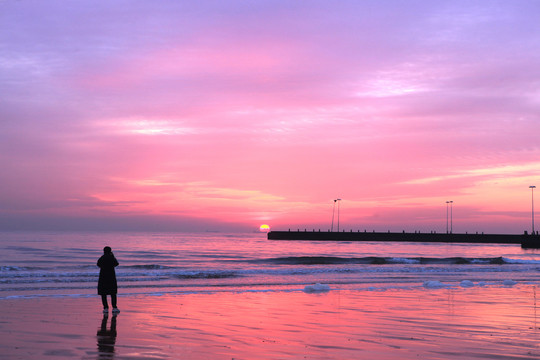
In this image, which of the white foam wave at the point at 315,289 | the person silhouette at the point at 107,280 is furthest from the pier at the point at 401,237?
the person silhouette at the point at 107,280

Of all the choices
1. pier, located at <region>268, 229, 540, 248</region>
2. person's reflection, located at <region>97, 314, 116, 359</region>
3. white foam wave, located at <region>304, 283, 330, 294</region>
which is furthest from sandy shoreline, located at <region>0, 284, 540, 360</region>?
pier, located at <region>268, 229, 540, 248</region>

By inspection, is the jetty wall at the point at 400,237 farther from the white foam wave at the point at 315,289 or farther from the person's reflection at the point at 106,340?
the person's reflection at the point at 106,340

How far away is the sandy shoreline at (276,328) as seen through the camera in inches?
419

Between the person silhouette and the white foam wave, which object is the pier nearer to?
the white foam wave

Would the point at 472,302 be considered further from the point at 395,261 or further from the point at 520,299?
the point at 395,261

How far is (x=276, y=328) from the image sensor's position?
13.6 metres

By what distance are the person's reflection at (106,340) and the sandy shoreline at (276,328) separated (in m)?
0.02

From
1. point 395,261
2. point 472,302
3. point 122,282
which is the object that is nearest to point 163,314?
point 472,302

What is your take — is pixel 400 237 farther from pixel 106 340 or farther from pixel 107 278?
pixel 106 340

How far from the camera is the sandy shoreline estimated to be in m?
10.6

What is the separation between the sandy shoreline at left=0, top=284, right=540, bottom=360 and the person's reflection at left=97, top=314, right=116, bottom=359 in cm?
2

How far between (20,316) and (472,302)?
14.5 meters

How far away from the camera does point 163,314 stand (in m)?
16.0

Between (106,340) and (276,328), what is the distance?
159 inches
